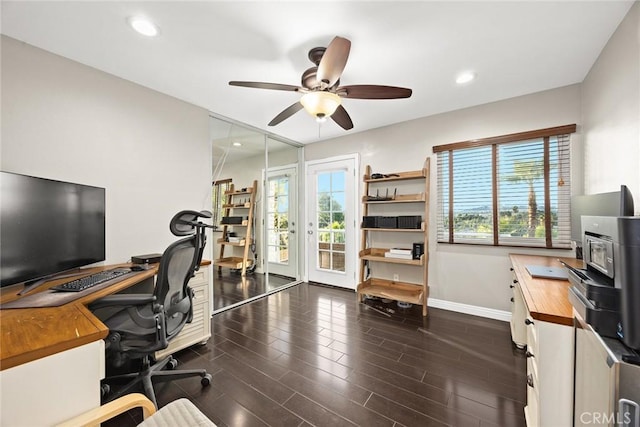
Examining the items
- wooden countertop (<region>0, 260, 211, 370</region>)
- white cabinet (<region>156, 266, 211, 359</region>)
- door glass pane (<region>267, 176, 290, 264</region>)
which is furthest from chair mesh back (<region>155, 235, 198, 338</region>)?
door glass pane (<region>267, 176, 290, 264</region>)

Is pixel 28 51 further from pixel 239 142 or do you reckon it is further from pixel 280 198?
pixel 280 198

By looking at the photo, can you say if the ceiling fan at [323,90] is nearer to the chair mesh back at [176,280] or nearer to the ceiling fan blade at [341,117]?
the ceiling fan blade at [341,117]

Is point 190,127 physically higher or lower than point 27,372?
higher

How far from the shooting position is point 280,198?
4496mm

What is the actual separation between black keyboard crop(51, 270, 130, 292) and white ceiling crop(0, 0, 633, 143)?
5.59 ft

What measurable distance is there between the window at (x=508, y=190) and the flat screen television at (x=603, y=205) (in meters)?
0.60

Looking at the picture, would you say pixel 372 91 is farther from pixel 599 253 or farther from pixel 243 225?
pixel 243 225

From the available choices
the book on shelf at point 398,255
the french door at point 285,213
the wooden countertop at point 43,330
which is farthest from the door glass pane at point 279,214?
the wooden countertop at point 43,330

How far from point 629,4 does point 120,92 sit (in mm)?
3816

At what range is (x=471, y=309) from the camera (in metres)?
2.97

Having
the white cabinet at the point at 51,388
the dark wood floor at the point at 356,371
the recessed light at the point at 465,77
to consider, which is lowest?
the dark wood floor at the point at 356,371

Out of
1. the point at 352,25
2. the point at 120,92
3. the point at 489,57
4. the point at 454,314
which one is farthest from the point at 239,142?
the point at 454,314

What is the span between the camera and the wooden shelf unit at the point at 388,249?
305 cm

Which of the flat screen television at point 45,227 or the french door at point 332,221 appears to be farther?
the french door at point 332,221
